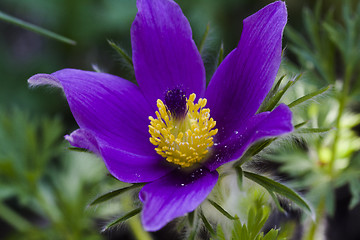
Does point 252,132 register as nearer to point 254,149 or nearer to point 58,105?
point 254,149

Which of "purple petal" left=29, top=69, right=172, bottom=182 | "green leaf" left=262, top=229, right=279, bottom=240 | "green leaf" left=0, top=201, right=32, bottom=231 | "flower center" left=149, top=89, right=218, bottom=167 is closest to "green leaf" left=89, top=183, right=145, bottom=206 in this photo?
"purple petal" left=29, top=69, right=172, bottom=182

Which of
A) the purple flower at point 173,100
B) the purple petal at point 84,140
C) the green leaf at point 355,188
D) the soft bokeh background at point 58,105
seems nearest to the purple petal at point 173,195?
the purple flower at point 173,100

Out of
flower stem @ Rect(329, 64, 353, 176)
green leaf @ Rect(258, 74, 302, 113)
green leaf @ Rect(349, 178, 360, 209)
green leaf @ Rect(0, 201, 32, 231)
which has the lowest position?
green leaf @ Rect(0, 201, 32, 231)

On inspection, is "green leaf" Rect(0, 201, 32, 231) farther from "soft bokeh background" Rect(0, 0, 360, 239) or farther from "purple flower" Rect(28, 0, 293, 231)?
"purple flower" Rect(28, 0, 293, 231)

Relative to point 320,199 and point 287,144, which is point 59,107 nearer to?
point 320,199

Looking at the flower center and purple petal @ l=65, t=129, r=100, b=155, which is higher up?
purple petal @ l=65, t=129, r=100, b=155

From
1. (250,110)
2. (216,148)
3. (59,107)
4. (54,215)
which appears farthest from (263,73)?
(59,107)
